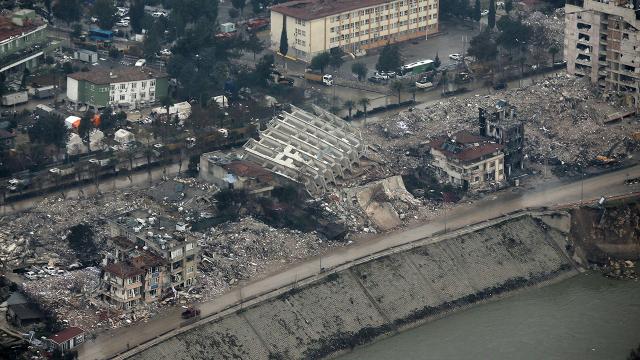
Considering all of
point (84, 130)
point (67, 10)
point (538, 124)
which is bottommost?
point (538, 124)

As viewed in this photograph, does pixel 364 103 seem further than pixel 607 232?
Yes

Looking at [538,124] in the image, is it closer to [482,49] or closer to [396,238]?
[482,49]

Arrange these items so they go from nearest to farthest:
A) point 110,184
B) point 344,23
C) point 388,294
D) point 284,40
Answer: point 388,294, point 110,184, point 284,40, point 344,23

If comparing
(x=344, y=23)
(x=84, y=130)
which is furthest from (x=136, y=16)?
(x=84, y=130)

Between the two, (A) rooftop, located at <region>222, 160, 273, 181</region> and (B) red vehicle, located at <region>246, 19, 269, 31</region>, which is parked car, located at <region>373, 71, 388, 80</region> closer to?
(B) red vehicle, located at <region>246, 19, 269, 31</region>

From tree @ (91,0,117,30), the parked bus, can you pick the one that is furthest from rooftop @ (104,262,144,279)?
tree @ (91,0,117,30)
